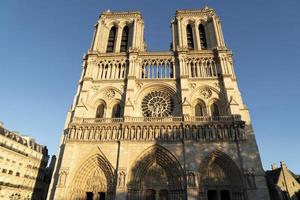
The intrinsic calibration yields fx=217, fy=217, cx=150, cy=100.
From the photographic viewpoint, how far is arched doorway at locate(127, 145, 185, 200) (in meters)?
18.4

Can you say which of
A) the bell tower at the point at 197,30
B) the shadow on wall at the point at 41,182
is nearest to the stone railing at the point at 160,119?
the bell tower at the point at 197,30

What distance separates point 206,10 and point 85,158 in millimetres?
25228

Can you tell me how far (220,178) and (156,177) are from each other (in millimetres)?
5607

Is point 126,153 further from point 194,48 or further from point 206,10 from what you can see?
point 206,10

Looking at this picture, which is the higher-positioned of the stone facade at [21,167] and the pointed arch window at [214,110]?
the pointed arch window at [214,110]

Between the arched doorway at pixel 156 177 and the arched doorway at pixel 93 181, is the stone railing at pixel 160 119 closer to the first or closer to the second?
the arched doorway at pixel 156 177

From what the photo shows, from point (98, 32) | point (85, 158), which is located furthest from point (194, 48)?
point (85, 158)

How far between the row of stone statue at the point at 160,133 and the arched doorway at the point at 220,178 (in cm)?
185

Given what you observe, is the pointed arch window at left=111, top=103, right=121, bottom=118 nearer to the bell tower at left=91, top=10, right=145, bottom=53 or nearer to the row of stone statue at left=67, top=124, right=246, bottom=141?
the row of stone statue at left=67, top=124, right=246, bottom=141

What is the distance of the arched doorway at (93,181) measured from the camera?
18941mm

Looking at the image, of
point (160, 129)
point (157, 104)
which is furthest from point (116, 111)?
point (160, 129)

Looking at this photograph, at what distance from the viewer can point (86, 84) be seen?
958 inches

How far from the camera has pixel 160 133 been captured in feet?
66.6

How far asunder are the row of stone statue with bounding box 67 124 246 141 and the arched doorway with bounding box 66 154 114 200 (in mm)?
2292
